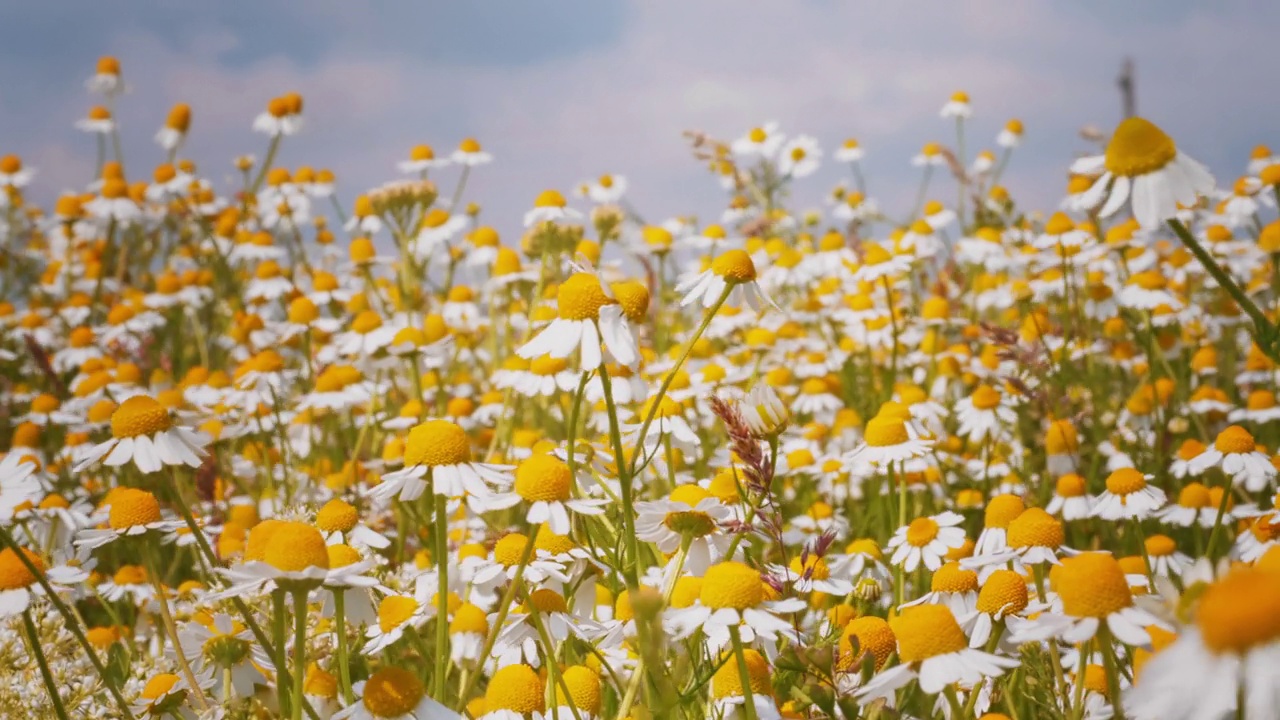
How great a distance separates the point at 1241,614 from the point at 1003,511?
1.33 meters

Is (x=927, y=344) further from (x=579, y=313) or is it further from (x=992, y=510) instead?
(x=579, y=313)

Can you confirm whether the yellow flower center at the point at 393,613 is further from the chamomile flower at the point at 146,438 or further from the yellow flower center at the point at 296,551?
the yellow flower center at the point at 296,551

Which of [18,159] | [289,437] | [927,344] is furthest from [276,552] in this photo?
[18,159]

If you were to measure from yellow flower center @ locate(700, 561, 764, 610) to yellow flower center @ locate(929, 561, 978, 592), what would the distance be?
59cm

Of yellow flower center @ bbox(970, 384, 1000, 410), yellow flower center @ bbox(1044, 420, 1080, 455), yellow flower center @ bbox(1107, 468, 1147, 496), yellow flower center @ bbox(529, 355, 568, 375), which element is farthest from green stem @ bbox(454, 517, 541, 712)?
yellow flower center @ bbox(970, 384, 1000, 410)

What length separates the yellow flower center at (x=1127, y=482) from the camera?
262 centimetres

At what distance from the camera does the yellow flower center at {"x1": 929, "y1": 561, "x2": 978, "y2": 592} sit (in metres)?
1.91

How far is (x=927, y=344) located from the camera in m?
4.90

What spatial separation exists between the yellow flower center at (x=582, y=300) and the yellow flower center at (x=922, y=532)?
1.07 meters

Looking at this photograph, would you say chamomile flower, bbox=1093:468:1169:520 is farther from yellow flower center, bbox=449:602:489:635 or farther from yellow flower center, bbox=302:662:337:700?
yellow flower center, bbox=302:662:337:700

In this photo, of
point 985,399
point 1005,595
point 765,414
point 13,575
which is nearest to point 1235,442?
point 985,399

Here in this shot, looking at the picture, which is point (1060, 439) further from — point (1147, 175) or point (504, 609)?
point (504, 609)

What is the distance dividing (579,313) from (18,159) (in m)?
8.27

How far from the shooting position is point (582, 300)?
66.1 inches
